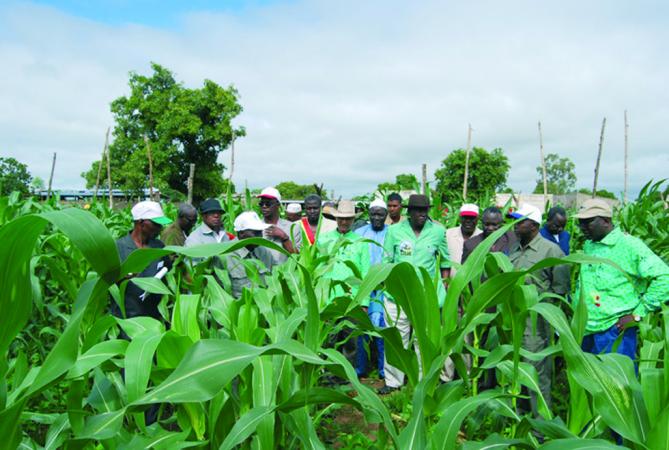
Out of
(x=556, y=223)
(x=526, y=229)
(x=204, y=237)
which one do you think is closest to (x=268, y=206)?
(x=204, y=237)

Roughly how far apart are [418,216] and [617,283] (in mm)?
1599

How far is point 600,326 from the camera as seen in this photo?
3109 mm

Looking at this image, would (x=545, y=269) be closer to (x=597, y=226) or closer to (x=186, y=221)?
(x=597, y=226)

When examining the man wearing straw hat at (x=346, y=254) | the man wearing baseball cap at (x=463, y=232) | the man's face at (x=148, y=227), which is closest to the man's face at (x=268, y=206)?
the man wearing straw hat at (x=346, y=254)

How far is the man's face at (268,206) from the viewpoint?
14.8 feet

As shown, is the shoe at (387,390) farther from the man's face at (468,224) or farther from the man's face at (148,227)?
the man's face at (148,227)

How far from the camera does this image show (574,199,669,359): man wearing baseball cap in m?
2.96

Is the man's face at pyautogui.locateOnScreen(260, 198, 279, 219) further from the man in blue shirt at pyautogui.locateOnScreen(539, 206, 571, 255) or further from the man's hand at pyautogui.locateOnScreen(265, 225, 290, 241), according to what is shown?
the man in blue shirt at pyautogui.locateOnScreen(539, 206, 571, 255)

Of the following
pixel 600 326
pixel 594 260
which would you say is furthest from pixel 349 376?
pixel 600 326

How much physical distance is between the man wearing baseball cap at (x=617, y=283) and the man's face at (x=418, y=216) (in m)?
1.28

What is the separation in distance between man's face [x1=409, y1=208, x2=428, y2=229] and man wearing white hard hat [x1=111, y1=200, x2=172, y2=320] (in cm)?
209

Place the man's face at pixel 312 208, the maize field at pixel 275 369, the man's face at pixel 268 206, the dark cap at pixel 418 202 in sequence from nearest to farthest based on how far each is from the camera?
the maize field at pixel 275 369, the dark cap at pixel 418 202, the man's face at pixel 268 206, the man's face at pixel 312 208

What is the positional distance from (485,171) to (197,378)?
118 ft

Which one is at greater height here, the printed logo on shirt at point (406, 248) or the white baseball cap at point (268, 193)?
the white baseball cap at point (268, 193)
